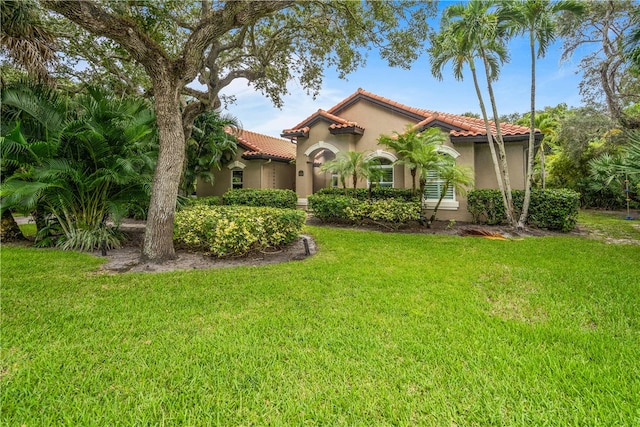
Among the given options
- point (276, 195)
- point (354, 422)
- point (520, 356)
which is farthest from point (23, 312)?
point (276, 195)

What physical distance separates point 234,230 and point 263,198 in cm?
880

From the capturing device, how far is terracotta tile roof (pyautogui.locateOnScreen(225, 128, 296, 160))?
19516mm

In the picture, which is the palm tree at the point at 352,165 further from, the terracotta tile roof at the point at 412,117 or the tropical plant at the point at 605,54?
the tropical plant at the point at 605,54

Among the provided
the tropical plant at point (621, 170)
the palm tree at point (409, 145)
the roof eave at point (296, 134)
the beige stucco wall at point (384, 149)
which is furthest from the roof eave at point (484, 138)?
the roof eave at point (296, 134)

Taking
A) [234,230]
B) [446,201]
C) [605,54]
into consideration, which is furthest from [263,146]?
[605,54]

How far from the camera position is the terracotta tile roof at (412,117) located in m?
13.9

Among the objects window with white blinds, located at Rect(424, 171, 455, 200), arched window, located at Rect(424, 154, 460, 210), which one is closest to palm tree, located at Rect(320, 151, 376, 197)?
arched window, located at Rect(424, 154, 460, 210)

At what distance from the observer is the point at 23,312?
4.62m

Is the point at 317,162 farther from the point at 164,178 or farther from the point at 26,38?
the point at 26,38

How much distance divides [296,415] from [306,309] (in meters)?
2.24

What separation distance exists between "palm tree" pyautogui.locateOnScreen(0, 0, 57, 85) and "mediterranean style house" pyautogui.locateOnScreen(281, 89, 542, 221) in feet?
35.1

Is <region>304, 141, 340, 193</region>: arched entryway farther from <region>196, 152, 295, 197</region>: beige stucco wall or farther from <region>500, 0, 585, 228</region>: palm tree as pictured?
<region>500, 0, 585, 228</region>: palm tree

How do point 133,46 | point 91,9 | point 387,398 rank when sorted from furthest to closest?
point 133,46 → point 91,9 → point 387,398

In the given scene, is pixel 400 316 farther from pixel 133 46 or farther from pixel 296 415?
pixel 133 46
